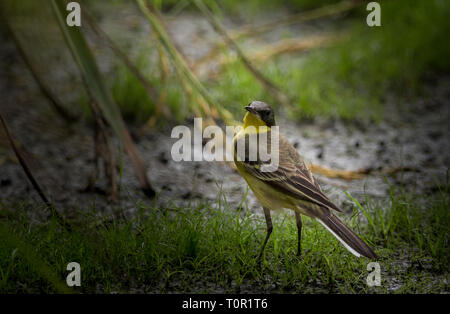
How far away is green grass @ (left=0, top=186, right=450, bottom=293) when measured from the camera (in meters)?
3.15

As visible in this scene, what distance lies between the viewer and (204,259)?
129 inches

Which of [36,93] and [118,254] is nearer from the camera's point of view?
[118,254]

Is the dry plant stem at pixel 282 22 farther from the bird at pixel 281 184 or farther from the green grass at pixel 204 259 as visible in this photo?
the green grass at pixel 204 259

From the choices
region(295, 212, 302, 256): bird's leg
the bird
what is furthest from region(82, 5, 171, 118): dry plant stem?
region(295, 212, 302, 256): bird's leg

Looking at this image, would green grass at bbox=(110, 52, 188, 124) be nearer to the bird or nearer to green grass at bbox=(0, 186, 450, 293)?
green grass at bbox=(0, 186, 450, 293)

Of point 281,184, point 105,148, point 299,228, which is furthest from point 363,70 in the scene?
point 281,184

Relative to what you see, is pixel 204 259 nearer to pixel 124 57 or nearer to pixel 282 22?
pixel 124 57

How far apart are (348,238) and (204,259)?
3.15 ft

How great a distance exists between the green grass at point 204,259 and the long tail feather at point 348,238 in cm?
49

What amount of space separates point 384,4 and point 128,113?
432cm

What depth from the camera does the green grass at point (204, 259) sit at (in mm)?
3150

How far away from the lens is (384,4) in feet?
25.3
